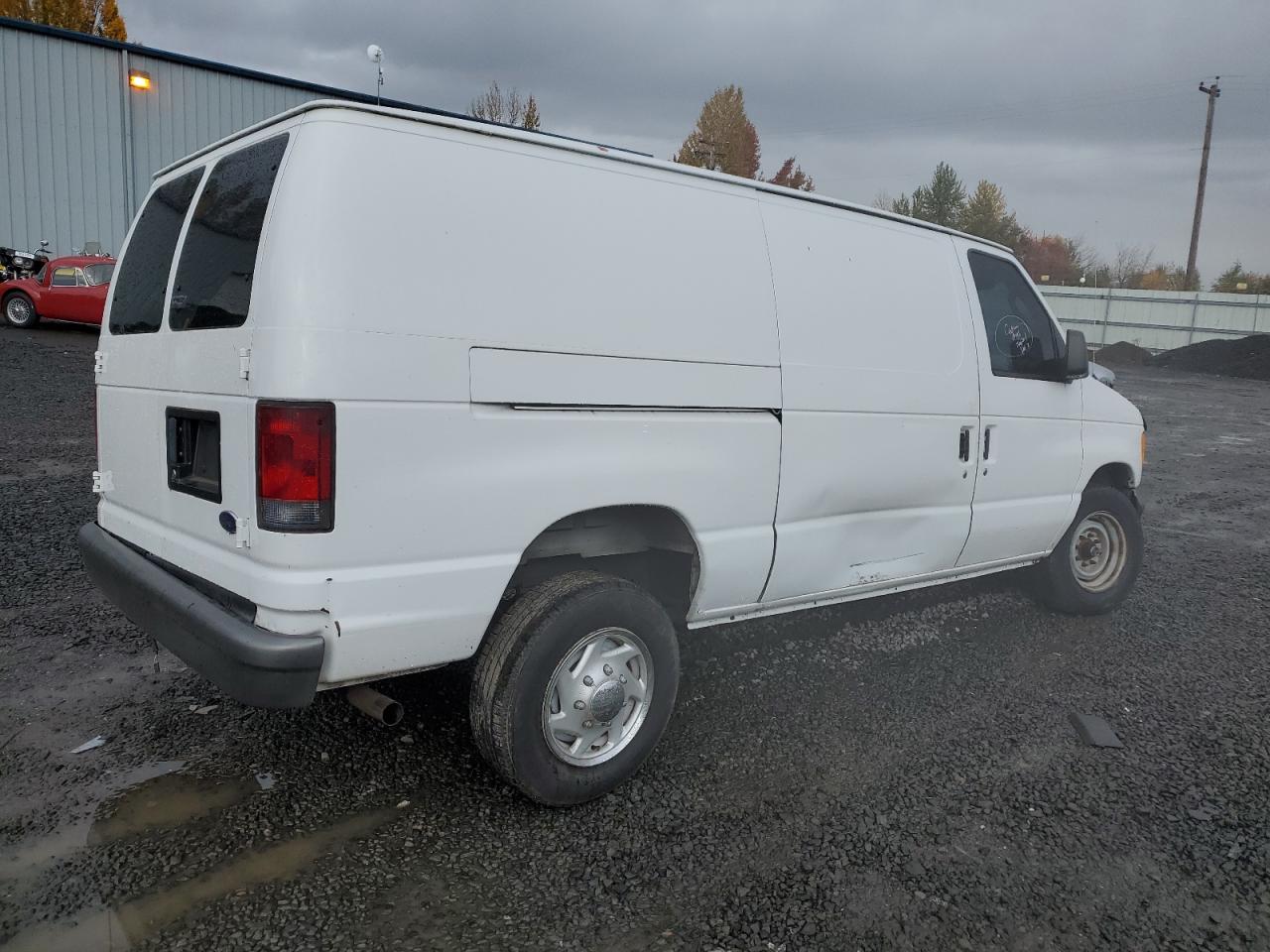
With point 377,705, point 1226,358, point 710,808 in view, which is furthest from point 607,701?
point 1226,358

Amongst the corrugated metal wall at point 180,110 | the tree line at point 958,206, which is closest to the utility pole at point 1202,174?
the tree line at point 958,206

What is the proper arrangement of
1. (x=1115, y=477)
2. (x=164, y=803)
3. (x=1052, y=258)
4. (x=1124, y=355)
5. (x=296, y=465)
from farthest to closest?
(x=1052, y=258)
(x=1124, y=355)
(x=1115, y=477)
(x=164, y=803)
(x=296, y=465)

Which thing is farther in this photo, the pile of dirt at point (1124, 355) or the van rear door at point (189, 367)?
the pile of dirt at point (1124, 355)

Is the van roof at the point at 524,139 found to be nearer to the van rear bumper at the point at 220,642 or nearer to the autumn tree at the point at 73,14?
the van rear bumper at the point at 220,642

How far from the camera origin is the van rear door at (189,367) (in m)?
2.88

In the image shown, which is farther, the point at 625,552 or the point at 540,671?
the point at 625,552

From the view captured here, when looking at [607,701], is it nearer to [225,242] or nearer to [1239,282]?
[225,242]

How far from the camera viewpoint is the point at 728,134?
175 ft

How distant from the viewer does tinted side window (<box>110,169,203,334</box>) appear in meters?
3.51

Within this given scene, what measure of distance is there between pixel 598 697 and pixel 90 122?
80.1 feet

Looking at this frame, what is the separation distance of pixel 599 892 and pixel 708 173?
102 inches

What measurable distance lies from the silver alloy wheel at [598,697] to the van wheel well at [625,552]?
1.07 ft

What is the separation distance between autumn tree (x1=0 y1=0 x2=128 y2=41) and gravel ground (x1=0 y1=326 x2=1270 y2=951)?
133 feet

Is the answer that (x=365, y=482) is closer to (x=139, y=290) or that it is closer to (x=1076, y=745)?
A: (x=139, y=290)
